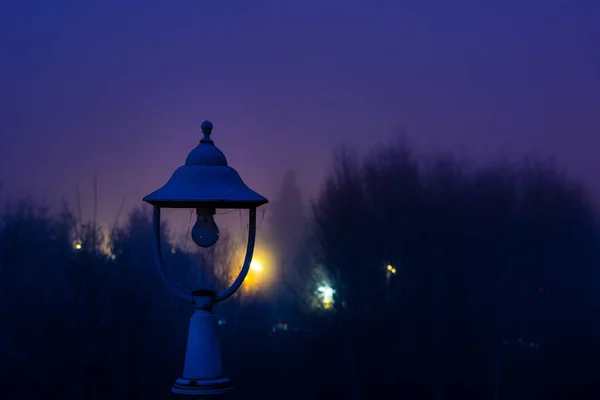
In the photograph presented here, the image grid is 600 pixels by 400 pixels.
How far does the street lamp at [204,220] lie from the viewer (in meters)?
4.47

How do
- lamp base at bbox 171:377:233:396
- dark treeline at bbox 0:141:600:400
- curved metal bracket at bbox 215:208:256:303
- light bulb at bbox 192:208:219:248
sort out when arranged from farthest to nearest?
1. dark treeline at bbox 0:141:600:400
2. light bulb at bbox 192:208:219:248
3. curved metal bracket at bbox 215:208:256:303
4. lamp base at bbox 171:377:233:396

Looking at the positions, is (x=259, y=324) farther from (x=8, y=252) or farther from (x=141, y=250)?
(x=8, y=252)

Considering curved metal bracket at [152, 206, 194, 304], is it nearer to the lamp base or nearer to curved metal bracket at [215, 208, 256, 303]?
curved metal bracket at [215, 208, 256, 303]

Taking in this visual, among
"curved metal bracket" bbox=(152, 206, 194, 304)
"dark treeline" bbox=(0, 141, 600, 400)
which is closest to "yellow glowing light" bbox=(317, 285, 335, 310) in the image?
"dark treeline" bbox=(0, 141, 600, 400)

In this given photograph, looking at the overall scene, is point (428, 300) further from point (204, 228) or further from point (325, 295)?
point (204, 228)

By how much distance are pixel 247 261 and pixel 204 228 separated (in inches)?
12.1

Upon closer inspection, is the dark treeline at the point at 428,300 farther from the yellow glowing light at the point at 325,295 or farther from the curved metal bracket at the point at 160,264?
the curved metal bracket at the point at 160,264

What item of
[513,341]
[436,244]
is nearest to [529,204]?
[436,244]

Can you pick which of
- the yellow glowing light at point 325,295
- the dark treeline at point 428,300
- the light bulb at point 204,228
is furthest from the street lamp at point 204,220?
the yellow glowing light at point 325,295

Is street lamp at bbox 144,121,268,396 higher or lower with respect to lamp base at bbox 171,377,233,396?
higher

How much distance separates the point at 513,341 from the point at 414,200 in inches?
361

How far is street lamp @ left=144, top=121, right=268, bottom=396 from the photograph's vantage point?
4473mm

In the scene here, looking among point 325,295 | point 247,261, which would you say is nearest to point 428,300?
point 325,295

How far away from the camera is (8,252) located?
22.1 m
